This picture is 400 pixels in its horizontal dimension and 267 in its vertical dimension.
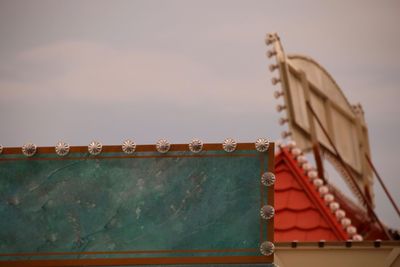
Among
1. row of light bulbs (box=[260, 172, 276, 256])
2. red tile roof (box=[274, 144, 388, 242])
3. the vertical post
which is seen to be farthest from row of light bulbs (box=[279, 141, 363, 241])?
row of light bulbs (box=[260, 172, 276, 256])

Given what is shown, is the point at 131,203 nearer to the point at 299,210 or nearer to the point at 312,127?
the point at 299,210

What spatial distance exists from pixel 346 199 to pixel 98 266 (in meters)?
9.83

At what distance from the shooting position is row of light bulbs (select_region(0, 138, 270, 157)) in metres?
9.31

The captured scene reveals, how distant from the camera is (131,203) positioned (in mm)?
9445

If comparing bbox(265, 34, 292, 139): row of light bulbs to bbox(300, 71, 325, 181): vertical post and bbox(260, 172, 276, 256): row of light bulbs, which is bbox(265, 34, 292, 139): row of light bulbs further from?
bbox(260, 172, 276, 256): row of light bulbs

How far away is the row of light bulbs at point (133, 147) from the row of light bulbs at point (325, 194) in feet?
18.4

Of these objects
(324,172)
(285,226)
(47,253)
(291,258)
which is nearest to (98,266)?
(47,253)

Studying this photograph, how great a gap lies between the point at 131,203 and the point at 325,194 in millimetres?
6086

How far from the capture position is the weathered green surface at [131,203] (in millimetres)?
9344

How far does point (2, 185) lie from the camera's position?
31.5ft

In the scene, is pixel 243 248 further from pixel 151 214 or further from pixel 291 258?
pixel 291 258

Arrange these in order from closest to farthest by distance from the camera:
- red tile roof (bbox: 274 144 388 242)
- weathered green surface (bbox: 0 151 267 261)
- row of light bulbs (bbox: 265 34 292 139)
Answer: weathered green surface (bbox: 0 151 267 261)
red tile roof (bbox: 274 144 388 242)
row of light bulbs (bbox: 265 34 292 139)

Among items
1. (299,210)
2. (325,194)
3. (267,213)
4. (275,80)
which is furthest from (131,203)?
(275,80)

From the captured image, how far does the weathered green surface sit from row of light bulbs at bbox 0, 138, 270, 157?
0.21ft
